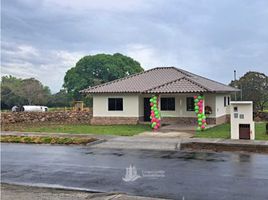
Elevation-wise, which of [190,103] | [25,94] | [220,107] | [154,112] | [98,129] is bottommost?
[98,129]

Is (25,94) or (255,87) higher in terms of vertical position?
(25,94)

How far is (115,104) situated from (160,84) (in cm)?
419

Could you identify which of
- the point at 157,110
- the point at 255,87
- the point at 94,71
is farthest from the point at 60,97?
the point at 157,110

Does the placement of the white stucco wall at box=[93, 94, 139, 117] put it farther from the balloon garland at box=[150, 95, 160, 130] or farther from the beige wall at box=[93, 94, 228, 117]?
the balloon garland at box=[150, 95, 160, 130]

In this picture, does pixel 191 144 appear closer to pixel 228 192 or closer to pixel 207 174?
pixel 207 174

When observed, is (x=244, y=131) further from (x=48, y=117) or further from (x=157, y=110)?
(x=48, y=117)

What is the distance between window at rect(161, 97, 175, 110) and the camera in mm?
30188

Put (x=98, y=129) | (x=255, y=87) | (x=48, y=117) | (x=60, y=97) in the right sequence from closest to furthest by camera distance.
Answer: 1. (x=98, y=129)
2. (x=48, y=117)
3. (x=255, y=87)
4. (x=60, y=97)

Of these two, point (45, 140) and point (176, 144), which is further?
point (45, 140)

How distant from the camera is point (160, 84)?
3062 centimetres

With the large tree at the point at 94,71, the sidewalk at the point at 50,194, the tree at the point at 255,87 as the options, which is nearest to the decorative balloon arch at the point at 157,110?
the sidewalk at the point at 50,194

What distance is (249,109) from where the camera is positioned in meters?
18.9

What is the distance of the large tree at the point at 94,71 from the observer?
7438 centimetres

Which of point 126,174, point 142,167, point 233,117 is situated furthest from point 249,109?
point 126,174
